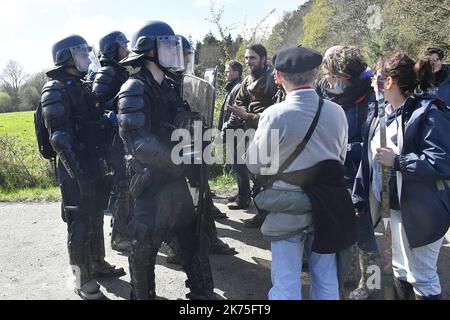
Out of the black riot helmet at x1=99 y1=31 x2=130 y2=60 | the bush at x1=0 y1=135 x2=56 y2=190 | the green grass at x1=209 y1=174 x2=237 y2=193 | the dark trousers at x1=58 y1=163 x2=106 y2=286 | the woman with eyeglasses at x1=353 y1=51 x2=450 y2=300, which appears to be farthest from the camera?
the bush at x1=0 y1=135 x2=56 y2=190

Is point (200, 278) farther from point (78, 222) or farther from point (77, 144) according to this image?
point (77, 144)

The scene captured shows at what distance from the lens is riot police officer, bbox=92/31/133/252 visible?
13.8 feet

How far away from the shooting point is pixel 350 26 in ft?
85.6

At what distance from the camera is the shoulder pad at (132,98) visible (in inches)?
115

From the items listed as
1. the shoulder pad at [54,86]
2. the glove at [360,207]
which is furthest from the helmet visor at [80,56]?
the glove at [360,207]

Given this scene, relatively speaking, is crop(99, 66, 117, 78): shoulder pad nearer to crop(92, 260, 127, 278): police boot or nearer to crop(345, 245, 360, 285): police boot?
crop(92, 260, 127, 278): police boot

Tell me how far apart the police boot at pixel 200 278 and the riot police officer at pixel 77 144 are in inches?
36.4

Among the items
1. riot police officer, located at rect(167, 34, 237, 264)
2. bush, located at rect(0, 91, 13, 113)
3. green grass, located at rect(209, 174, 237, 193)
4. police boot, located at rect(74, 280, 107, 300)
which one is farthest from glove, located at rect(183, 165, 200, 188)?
bush, located at rect(0, 91, 13, 113)

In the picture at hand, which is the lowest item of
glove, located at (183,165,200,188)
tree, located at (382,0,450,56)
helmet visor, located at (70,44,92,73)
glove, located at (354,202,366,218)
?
glove, located at (354,202,366,218)

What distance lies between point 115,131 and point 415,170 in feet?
9.11

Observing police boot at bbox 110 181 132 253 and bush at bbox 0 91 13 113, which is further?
bush at bbox 0 91 13 113

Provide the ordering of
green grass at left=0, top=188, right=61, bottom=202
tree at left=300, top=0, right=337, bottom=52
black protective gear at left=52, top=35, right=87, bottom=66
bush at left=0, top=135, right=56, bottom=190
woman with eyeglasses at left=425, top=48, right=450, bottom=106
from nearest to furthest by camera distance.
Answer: black protective gear at left=52, top=35, right=87, bottom=66 → woman with eyeglasses at left=425, top=48, right=450, bottom=106 → green grass at left=0, top=188, right=61, bottom=202 → bush at left=0, top=135, right=56, bottom=190 → tree at left=300, top=0, right=337, bottom=52

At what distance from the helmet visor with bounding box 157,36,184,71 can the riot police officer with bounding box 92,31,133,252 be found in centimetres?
108

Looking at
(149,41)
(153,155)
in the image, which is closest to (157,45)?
(149,41)
